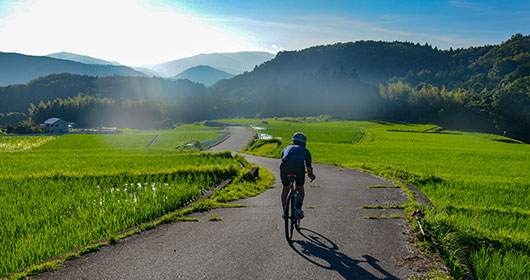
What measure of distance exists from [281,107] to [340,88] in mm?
28011

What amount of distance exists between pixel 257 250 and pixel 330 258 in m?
1.29

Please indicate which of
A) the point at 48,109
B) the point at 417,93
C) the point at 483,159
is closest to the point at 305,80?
the point at 417,93

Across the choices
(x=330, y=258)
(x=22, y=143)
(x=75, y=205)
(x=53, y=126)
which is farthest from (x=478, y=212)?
(x=53, y=126)

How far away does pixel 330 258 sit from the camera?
5035 mm

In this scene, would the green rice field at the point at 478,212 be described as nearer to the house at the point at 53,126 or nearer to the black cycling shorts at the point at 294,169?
the black cycling shorts at the point at 294,169

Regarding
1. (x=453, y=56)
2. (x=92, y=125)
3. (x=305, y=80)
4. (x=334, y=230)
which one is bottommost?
(x=92, y=125)

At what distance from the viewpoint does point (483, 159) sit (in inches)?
888

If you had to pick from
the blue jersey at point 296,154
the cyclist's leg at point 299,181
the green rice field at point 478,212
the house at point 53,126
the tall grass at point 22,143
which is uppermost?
the blue jersey at point 296,154

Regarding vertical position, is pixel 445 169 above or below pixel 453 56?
below

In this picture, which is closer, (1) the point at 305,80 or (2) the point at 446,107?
(2) the point at 446,107

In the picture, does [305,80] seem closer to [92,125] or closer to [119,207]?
[92,125]

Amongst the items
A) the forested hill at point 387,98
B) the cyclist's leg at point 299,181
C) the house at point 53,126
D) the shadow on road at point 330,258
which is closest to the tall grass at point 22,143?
the house at point 53,126

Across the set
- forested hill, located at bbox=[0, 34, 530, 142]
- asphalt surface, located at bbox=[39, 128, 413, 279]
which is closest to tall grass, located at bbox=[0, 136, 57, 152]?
asphalt surface, located at bbox=[39, 128, 413, 279]

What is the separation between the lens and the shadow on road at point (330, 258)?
451cm
